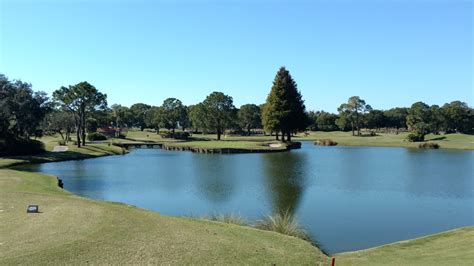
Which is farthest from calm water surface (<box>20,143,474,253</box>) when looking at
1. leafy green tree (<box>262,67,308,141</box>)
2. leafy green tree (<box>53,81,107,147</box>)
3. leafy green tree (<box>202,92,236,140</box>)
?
leafy green tree (<box>202,92,236,140</box>)

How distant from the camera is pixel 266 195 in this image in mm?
30703

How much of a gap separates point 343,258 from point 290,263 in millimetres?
3013

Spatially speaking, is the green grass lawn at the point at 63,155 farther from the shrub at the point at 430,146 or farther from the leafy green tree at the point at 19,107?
the shrub at the point at 430,146

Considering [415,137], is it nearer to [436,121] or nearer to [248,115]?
[436,121]

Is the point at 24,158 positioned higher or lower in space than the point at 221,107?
lower

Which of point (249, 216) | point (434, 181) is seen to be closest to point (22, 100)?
point (249, 216)

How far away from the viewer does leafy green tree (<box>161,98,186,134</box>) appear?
403ft

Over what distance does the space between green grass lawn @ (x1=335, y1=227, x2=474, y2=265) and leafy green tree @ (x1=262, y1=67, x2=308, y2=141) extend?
6630cm

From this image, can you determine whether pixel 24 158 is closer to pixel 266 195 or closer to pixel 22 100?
pixel 22 100

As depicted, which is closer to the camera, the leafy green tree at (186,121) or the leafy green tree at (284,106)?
the leafy green tree at (284,106)

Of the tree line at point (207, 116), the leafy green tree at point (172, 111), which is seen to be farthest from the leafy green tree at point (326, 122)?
the leafy green tree at point (172, 111)

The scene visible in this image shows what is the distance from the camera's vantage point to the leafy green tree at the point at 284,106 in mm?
84250

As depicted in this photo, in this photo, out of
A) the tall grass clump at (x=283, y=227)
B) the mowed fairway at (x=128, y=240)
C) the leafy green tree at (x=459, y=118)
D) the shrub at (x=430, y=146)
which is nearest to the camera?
the mowed fairway at (x=128, y=240)

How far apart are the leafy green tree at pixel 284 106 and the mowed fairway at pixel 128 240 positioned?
67.9m
